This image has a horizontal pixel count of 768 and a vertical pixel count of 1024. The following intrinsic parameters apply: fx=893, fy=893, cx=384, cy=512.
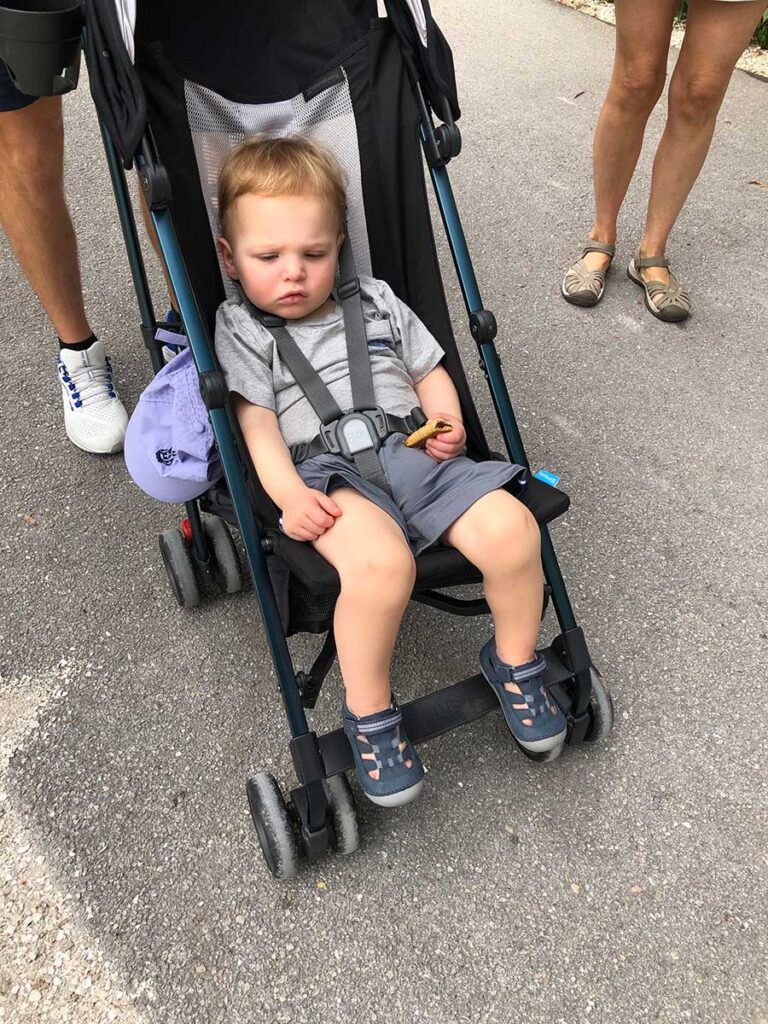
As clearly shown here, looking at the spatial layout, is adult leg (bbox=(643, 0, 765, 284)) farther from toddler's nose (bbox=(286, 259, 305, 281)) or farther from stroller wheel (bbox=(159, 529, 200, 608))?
stroller wheel (bbox=(159, 529, 200, 608))

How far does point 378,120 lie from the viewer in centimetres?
213

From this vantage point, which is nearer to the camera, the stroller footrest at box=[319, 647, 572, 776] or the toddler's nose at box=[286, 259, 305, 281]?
the stroller footrest at box=[319, 647, 572, 776]

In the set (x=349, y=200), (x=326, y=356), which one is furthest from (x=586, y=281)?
(x=326, y=356)

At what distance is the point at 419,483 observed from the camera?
1.87 m

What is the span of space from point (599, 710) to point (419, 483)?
0.64m

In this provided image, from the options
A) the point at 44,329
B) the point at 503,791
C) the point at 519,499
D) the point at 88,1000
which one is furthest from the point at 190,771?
the point at 44,329

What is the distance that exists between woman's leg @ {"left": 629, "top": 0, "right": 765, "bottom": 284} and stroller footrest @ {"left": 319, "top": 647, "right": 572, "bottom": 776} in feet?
6.71

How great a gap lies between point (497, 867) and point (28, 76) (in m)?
1.83

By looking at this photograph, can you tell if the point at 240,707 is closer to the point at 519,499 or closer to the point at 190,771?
the point at 190,771

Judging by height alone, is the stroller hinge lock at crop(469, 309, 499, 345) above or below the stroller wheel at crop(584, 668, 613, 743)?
above

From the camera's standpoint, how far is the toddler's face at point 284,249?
73.6 inches

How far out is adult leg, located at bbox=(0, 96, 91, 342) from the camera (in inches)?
94.3

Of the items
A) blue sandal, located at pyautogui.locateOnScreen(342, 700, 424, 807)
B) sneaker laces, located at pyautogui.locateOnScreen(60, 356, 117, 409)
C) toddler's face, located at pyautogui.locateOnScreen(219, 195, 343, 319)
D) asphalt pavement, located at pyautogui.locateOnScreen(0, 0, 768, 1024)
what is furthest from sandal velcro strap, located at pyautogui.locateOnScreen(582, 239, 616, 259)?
blue sandal, located at pyautogui.locateOnScreen(342, 700, 424, 807)

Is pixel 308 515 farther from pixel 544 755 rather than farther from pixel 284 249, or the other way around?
pixel 544 755
